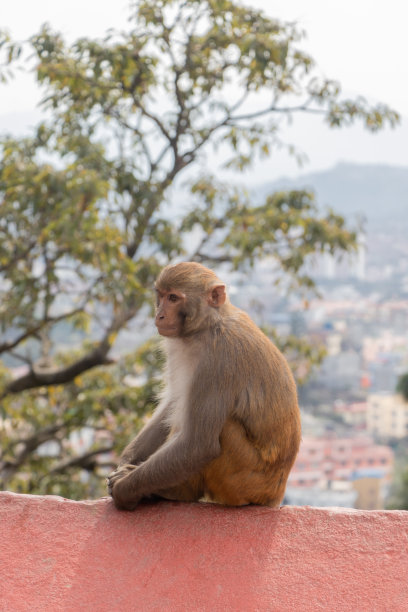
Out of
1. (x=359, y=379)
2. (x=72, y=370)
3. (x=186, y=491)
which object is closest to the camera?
(x=186, y=491)

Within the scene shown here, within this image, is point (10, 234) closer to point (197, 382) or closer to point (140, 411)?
point (140, 411)

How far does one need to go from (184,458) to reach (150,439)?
0.42m

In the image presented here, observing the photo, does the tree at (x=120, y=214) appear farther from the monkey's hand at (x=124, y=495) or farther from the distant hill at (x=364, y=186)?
the distant hill at (x=364, y=186)

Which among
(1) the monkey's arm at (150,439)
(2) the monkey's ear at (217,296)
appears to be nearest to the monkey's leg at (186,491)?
(1) the monkey's arm at (150,439)

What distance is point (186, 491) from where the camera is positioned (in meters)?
2.45

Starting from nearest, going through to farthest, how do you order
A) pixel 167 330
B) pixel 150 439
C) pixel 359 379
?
pixel 167 330 < pixel 150 439 < pixel 359 379

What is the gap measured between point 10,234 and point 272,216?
7.97 ft

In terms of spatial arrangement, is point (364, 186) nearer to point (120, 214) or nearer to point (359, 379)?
point (359, 379)

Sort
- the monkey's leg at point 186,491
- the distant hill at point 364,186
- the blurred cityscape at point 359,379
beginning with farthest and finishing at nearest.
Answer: the distant hill at point 364,186 < the blurred cityscape at point 359,379 < the monkey's leg at point 186,491

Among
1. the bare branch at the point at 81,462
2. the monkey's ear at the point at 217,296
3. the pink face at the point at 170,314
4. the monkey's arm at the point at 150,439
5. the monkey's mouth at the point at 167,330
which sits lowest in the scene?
the bare branch at the point at 81,462

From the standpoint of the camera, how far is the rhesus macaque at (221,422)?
2.36 meters

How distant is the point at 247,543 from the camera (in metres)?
2.16

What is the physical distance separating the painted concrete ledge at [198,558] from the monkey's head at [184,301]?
607mm

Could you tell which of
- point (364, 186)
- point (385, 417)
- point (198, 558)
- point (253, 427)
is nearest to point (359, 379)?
point (385, 417)
